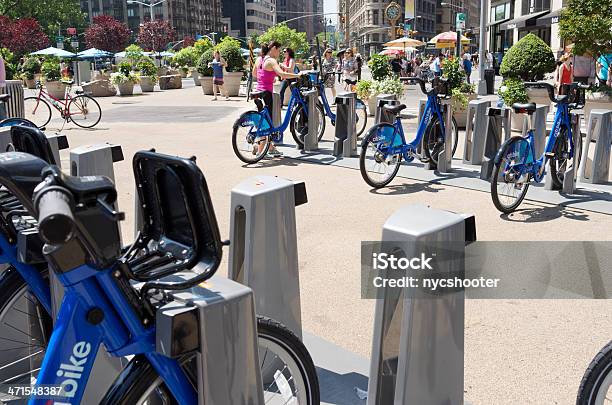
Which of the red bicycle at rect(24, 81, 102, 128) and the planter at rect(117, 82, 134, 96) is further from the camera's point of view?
the planter at rect(117, 82, 134, 96)

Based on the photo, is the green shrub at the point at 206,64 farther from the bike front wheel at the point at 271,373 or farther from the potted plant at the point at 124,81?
the bike front wheel at the point at 271,373

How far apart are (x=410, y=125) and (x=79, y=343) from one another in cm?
1232

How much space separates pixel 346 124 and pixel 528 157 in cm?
395

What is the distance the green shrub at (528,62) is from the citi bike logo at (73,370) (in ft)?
40.7

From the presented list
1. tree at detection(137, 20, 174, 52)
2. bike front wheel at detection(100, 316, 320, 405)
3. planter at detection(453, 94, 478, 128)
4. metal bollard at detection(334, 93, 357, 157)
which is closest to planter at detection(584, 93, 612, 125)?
planter at detection(453, 94, 478, 128)

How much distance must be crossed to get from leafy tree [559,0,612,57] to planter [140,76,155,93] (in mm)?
18339

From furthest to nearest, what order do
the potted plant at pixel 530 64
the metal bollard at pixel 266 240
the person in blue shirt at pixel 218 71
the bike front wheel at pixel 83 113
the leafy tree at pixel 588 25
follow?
the person in blue shirt at pixel 218 71 → the bike front wheel at pixel 83 113 → the potted plant at pixel 530 64 → the leafy tree at pixel 588 25 → the metal bollard at pixel 266 240

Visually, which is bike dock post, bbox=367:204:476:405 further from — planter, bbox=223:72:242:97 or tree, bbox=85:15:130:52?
tree, bbox=85:15:130:52

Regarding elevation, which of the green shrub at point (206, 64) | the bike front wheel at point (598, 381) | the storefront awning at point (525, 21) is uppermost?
the storefront awning at point (525, 21)

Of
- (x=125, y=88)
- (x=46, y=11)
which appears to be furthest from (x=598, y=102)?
(x=46, y=11)

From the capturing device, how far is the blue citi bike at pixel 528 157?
656 cm

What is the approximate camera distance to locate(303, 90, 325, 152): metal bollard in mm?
10625

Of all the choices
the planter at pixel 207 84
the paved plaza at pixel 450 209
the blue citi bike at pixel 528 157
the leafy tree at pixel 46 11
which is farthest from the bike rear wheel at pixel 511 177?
the leafy tree at pixel 46 11

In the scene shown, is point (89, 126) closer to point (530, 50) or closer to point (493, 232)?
point (530, 50)
